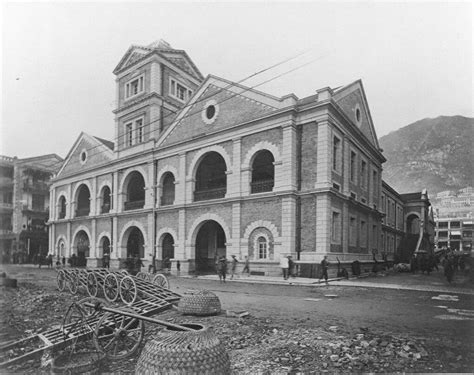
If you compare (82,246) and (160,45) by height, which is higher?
(160,45)

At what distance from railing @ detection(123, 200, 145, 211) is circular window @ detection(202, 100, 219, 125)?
8905 mm

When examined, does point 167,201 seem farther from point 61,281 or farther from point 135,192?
point 61,281

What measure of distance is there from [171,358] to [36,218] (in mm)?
48465

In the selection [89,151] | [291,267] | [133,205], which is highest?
[89,151]

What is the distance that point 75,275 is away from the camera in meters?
12.7

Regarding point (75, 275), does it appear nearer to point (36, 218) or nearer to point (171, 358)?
point (171, 358)

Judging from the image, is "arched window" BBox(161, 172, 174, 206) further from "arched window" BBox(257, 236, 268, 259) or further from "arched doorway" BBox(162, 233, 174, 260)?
"arched window" BBox(257, 236, 268, 259)

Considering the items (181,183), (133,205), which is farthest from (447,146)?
(133,205)

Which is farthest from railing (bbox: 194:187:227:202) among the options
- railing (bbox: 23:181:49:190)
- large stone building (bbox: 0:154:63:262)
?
railing (bbox: 23:181:49:190)

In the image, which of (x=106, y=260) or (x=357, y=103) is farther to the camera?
(x=106, y=260)

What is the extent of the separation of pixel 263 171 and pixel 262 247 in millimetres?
6147

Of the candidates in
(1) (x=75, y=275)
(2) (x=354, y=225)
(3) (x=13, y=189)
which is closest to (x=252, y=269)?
(2) (x=354, y=225)

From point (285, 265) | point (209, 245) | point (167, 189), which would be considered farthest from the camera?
point (167, 189)

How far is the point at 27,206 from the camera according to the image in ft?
147
